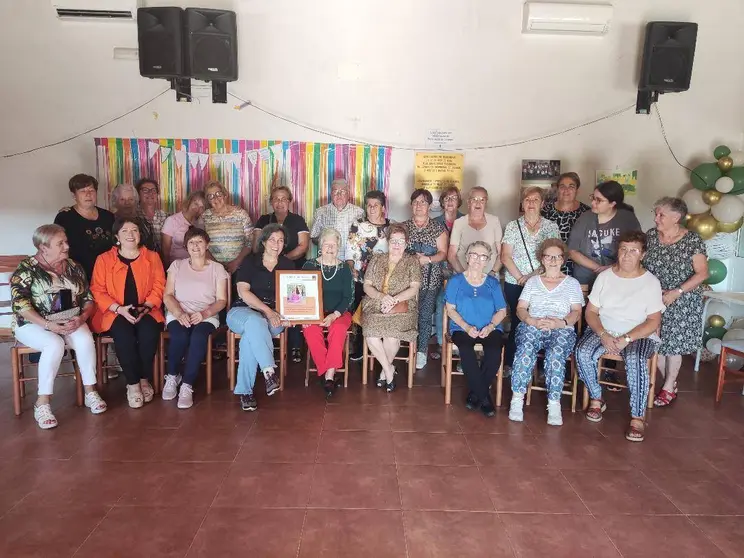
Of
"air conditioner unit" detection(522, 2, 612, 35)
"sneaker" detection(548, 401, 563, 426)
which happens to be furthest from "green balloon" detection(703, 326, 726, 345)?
"air conditioner unit" detection(522, 2, 612, 35)

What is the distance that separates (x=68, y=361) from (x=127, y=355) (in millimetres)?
1237

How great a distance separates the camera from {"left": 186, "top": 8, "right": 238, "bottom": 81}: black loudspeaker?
14.4ft

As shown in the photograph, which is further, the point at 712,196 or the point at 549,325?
the point at 712,196

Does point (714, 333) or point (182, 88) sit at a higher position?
point (182, 88)

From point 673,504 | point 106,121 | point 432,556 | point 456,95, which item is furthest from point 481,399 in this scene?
point 106,121

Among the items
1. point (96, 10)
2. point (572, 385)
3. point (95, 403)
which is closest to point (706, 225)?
point (572, 385)

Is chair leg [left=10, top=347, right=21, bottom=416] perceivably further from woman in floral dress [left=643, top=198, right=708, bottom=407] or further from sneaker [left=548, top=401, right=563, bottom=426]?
woman in floral dress [left=643, top=198, right=708, bottom=407]

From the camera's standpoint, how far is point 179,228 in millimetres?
4332

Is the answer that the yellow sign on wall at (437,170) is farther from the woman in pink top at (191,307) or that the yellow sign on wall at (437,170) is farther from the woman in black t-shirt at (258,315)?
the woman in pink top at (191,307)

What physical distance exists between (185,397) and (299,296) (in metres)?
1.02

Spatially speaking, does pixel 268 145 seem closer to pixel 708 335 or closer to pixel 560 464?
pixel 560 464

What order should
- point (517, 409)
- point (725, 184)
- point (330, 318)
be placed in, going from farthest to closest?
point (725, 184)
point (330, 318)
point (517, 409)

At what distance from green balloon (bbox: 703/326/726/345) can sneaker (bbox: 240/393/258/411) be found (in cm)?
401

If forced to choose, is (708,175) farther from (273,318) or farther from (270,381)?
(270,381)
